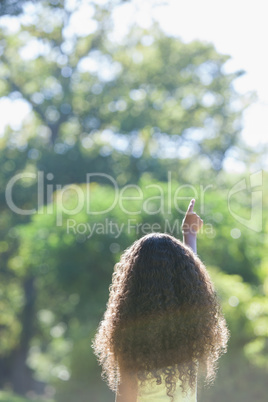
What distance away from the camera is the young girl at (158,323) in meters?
2.10

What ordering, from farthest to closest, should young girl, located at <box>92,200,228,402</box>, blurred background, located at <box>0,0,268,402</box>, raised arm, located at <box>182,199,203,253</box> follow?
blurred background, located at <box>0,0,268,402</box> → raised arm, located at <box>182,199,203,253</box> → young girl, located at <box>92,200,228,402</box>

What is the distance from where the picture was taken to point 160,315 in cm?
210

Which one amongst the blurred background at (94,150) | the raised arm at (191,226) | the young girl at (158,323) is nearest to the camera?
the young girl at (158,323)

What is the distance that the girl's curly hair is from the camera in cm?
210

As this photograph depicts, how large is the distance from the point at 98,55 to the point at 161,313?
22.2m

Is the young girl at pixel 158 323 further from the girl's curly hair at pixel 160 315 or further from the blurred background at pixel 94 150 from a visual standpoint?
the blurred background at pixel 94 150

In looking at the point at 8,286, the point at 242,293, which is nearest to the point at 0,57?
the point at 8,286

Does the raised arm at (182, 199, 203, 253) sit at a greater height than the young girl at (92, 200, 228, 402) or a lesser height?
greater

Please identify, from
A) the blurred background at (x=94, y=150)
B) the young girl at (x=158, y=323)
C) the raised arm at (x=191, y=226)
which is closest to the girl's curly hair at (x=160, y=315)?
the young girl at (x=158, y=323)

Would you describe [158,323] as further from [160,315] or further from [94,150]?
[94,150]

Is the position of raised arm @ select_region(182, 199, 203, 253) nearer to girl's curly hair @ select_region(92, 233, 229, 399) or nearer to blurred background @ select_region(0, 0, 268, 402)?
girl's curly hair @ select_region(92, 233, 229, 399)

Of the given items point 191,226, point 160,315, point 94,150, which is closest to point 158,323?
point 160,315

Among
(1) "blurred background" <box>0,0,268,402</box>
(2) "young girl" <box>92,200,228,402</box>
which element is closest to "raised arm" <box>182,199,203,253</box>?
(2) "young girl" <box>92,200,228,402</box>

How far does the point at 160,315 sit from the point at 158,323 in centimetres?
4
